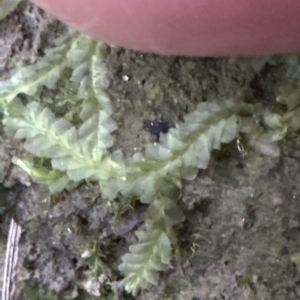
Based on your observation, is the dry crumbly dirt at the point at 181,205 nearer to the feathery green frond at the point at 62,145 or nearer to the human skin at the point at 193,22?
the feathery green frond at the point at 62,145

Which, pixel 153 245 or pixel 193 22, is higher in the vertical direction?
pixel 193 22

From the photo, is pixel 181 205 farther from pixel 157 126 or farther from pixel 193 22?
pixel 193 22

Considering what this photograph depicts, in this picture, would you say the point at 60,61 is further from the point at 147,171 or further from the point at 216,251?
the point at 216,251

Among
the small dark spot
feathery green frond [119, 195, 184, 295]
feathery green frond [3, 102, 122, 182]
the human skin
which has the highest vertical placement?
the human skin

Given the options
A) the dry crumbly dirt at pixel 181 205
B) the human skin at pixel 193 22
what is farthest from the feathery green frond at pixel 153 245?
the human skin at pixel 193 22

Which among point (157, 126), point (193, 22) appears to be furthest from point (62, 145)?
point (193, 22)

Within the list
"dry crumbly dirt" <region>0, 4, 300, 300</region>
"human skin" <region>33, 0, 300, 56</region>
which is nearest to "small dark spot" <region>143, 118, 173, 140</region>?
"dry crumbly dirt" <region>0, 4, 300, 300</region>

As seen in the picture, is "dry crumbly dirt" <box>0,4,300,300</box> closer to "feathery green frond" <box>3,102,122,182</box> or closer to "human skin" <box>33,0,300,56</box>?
"feathery green frond" <box>3,102,122,182</box>
